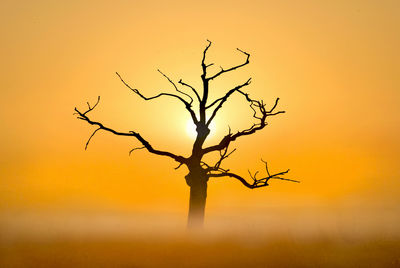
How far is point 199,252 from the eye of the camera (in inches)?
724

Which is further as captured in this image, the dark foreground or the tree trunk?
the tree trunk

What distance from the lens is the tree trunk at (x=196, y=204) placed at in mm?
23984

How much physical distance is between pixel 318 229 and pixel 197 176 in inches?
182

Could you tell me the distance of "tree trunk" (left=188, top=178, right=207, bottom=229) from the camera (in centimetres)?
2398

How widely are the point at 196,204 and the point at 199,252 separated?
5.64 meters

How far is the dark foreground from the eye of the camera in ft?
56.2

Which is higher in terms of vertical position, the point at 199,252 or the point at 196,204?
the point at 196,204

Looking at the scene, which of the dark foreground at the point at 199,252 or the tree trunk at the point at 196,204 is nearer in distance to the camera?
the dark foreground at the point at 199,252

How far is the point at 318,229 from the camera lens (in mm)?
23328

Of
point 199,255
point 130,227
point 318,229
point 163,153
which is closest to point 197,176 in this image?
point 163,153

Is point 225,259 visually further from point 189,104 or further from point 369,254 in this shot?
point 189,104

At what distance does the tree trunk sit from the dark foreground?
239cm

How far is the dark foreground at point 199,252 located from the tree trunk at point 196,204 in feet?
7.85

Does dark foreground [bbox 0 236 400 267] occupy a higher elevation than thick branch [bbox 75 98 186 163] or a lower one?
lower
